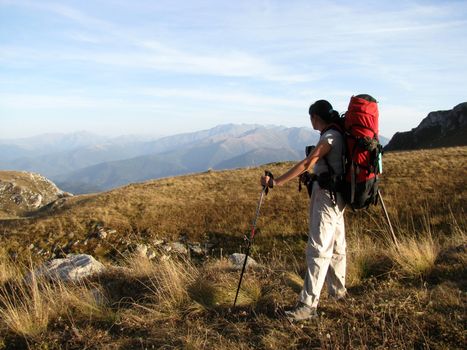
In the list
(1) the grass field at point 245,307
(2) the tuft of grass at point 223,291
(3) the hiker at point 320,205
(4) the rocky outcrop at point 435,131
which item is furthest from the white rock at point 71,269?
(4) the rocky outcrop at point 435,131

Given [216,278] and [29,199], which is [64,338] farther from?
[29,199]

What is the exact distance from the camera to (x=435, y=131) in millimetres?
74000

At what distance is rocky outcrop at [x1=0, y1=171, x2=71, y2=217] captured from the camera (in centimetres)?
7056

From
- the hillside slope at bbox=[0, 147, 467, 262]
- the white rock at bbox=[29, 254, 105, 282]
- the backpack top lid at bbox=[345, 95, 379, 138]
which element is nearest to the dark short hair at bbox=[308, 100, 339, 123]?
the backpack top lid at bbox=[345, 95, 379, 138]

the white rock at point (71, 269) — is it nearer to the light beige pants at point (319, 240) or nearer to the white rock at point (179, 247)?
the light beige pants at point (319, 240)

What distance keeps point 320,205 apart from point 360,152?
831 millimetres

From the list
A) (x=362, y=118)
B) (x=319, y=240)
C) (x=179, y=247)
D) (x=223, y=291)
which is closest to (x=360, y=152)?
(x=362, y=118)

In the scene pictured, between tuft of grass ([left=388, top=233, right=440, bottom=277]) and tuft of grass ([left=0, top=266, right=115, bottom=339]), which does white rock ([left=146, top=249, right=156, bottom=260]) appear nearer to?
tuft of grass ([left=0, top=266, right=115, bottom=339])

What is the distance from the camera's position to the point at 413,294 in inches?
193

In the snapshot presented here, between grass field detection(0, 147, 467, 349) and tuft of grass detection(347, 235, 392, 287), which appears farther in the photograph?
tuft of grass detection(347, 235, 392, 287)

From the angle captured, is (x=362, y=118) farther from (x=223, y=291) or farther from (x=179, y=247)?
(x=179, y=247)

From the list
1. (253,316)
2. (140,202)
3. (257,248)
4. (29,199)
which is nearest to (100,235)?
(140,202)

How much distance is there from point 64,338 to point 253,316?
7.98ft

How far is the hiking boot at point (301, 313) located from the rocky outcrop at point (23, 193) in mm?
69580
